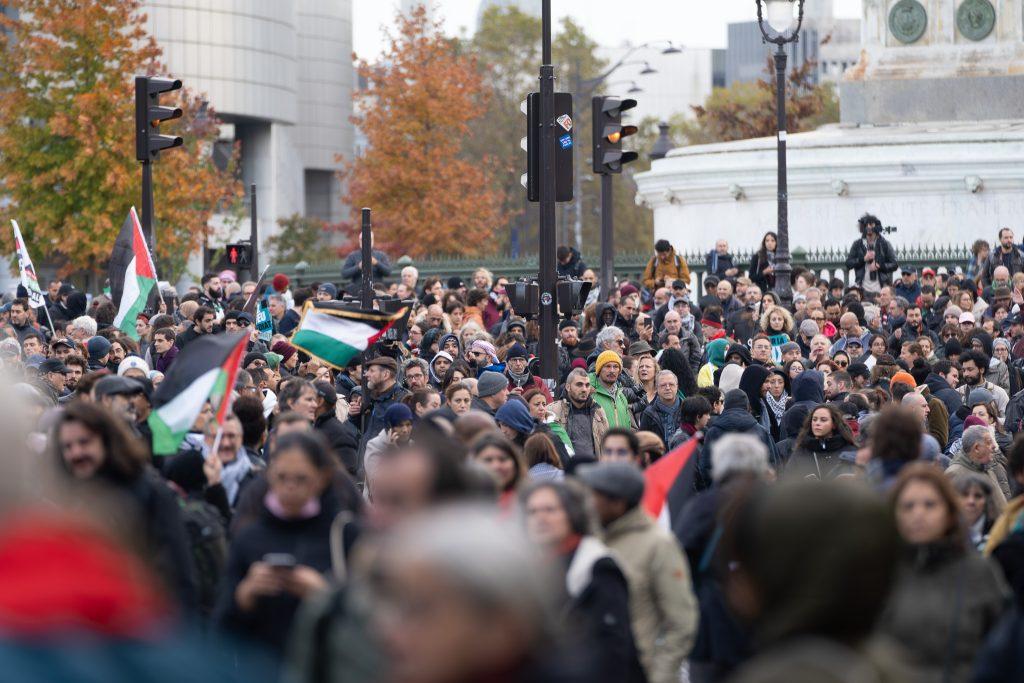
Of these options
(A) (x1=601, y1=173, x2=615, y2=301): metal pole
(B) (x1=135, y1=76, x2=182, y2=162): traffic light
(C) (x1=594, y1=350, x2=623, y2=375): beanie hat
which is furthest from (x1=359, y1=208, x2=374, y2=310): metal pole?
(A) (x1=601, y1=173, x2=615, y2=301): metal pole

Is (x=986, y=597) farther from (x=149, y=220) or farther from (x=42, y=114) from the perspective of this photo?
(x=42, y=114)

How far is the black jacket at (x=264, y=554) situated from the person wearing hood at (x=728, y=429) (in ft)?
17.0

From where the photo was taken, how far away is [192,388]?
9773 millimetres

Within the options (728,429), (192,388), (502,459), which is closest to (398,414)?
(728,429)

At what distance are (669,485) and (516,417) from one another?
145 inches

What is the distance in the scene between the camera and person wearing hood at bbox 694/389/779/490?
40.5ft

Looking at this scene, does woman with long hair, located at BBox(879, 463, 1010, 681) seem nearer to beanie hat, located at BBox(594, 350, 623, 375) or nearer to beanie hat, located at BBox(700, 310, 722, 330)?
beanie hat, located at BBox(594, 350, 623, 375)

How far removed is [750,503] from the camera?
15.2ft

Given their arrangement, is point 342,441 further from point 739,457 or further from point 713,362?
point 713,362

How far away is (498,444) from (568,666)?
4.18 meters

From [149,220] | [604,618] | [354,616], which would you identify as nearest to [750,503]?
[354,616]

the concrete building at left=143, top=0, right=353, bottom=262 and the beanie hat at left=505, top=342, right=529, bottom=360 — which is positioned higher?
the concrete building at left=143, top=0, right=353, bottom=262

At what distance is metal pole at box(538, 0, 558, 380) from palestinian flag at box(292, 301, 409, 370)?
13.6 ft

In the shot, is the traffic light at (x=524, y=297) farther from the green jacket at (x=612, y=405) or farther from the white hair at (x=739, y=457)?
the white hair at (x=739, y=457)
